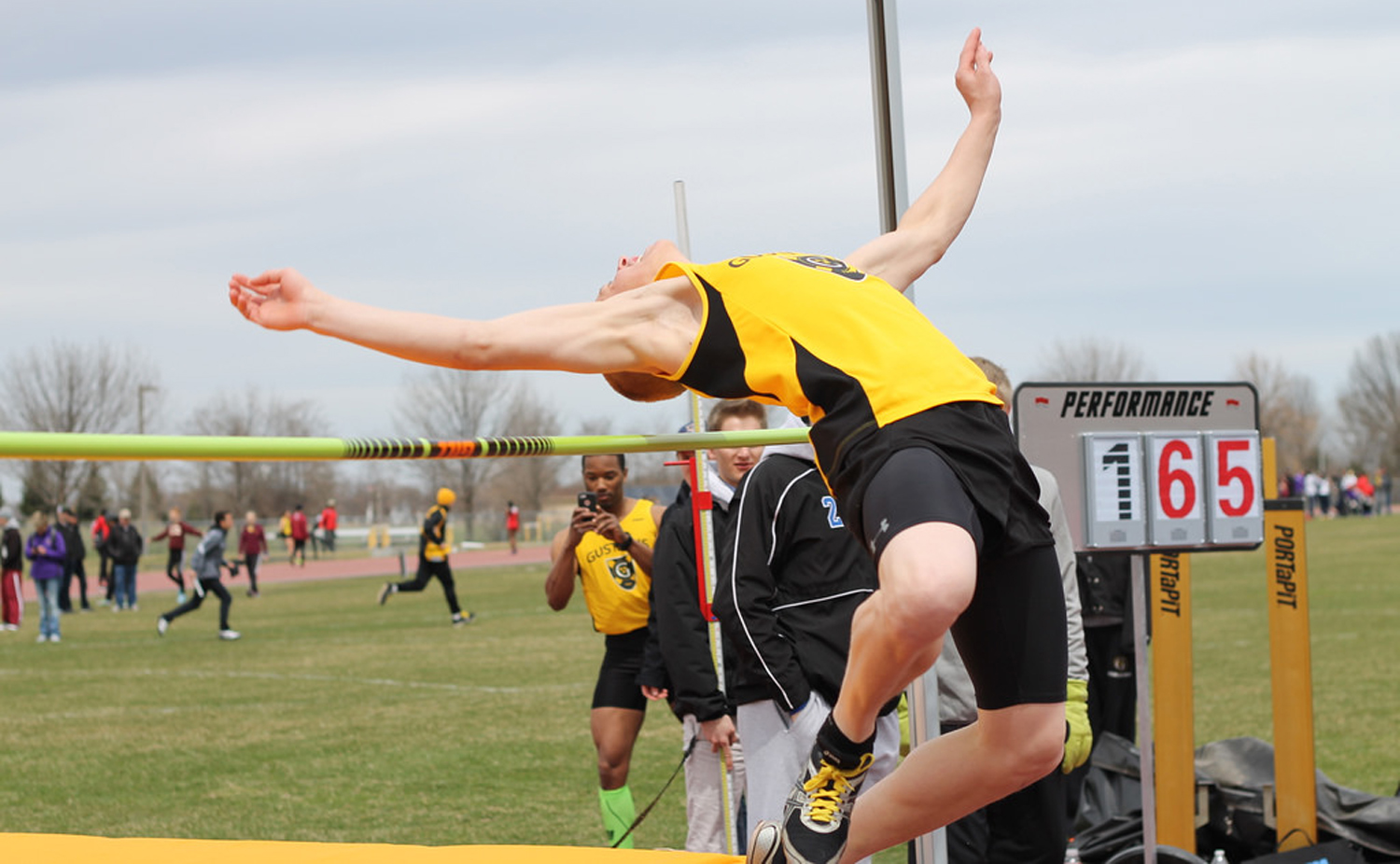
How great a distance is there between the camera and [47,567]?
18125 millimetres

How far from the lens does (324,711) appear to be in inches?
433

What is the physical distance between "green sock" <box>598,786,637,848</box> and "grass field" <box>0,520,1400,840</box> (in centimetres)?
71

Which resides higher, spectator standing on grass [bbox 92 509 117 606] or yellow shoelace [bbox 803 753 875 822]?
yellow shoelace [bbox 803 753 875 822]

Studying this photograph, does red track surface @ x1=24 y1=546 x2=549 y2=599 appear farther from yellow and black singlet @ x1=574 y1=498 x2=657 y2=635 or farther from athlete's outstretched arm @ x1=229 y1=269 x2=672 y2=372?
athlete's outstretched arm @ x1=229 y1=269 x2=672 y2=372

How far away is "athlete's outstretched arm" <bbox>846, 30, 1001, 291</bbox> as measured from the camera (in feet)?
11.2

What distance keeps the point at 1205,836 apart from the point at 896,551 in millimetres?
3884

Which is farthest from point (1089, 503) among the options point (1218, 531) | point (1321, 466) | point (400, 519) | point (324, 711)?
point (1321, 466)

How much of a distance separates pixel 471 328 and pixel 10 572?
19.6 m

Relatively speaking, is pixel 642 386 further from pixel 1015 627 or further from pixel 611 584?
pixel 611 584

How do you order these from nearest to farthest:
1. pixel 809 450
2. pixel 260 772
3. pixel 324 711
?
pixel 809 450 → pixel 260 772 → pixel 324 711

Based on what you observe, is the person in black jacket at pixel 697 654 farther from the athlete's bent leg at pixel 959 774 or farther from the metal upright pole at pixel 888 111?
the athlete's bent leg at pixel 959 774

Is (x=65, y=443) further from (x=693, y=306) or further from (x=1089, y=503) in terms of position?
(x=1089, y=503)

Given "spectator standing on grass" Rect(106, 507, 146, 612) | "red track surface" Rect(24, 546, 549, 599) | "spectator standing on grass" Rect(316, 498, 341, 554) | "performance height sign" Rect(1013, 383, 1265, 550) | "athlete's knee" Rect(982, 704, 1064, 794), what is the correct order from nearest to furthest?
"athlete's knee" Rect(982, 704, 1064, 794), "performance height sign" Rect(1013, 383, 1265, 550), "spectator standing on grass" Rect(106, 507, 146, 612), "red track surface" Rect(24, 546, 549, 599), "spectator standing on grass" Rect(316, 498, 341, 554)

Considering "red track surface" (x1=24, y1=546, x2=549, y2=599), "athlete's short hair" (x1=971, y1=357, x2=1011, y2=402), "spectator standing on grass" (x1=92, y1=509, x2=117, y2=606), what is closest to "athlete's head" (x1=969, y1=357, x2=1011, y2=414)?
"athlete's short hair" (x1=971, y1=357, x2=1011, y2=402)
